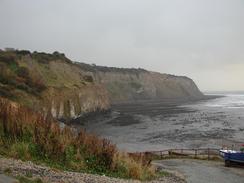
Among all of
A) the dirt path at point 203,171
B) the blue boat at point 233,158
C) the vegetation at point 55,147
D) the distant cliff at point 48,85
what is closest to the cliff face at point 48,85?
the distant cliff at point 48,85

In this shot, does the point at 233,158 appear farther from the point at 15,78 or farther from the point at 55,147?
the point at 15,78

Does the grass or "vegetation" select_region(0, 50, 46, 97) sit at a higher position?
"vegetation" select_region(0, 50, 46, 97)

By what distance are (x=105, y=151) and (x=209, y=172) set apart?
38.0ft

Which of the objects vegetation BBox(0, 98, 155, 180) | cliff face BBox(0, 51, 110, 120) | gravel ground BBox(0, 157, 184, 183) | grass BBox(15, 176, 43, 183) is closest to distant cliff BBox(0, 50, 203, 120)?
cliff face BBox(0, 51, 110, 120)

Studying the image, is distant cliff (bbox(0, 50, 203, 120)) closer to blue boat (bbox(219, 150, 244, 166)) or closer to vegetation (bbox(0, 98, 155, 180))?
blue boat (bbox(219, 150, 244, 166))

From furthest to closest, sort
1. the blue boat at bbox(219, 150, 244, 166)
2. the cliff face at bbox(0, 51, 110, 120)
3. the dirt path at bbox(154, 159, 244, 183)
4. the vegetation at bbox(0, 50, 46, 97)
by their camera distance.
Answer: the cliff face at bbox(0, 51, 110, 120) → the vegetation at bbox(0, 50, 46, 97) → the blue boat at bbox(219, 150, 244, 166) → the dirt path at bbox(154, 159, 244, 183)

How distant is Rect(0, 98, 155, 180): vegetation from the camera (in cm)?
1595

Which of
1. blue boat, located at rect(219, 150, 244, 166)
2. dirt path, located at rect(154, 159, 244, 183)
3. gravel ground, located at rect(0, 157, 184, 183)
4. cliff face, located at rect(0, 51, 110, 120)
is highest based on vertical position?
cliff face, located at rect(0, 51, 110, 120)


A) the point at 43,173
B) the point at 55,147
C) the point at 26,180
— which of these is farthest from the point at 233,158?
the point at 26,180

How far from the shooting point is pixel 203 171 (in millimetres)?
26172

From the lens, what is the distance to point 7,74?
59.9 m

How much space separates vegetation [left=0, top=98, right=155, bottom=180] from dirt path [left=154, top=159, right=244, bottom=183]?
6.58 metres

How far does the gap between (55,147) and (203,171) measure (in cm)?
1402

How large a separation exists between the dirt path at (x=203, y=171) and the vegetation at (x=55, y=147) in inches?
259
